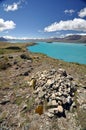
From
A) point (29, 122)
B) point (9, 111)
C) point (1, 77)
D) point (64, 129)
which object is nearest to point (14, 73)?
point (1, 77)

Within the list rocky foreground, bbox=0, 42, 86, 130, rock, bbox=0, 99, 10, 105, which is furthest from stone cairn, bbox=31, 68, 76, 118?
rock, bbox=0, 99, 10, 105

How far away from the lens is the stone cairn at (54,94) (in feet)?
55.6

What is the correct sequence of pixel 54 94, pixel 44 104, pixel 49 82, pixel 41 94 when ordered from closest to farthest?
pixel 44 104 < pixel 54 94 < pixel 41 94 < pixel 49 82

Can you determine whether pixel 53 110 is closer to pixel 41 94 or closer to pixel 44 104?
pixel 44 104

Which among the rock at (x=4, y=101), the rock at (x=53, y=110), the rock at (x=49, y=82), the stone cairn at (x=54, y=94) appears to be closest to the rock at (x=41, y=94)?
the stone cairn at (x=54, y=94)

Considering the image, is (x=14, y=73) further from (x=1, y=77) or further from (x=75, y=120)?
(x=75, y=120)

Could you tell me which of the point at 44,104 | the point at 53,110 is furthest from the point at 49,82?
the point at 53,110

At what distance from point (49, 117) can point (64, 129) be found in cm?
185

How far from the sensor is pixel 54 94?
18531mm

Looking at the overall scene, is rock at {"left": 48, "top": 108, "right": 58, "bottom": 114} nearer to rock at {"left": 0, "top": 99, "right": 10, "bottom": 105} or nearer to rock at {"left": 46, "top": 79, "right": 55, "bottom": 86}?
rock at {"left": 46, "top": 79, "right": 55, "bottom": 86}

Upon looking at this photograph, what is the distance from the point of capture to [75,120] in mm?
15930

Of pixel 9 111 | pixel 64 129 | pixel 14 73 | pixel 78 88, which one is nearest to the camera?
pixel 64 129

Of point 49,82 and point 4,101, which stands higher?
point 49,82

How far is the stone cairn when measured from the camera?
1695 cm
